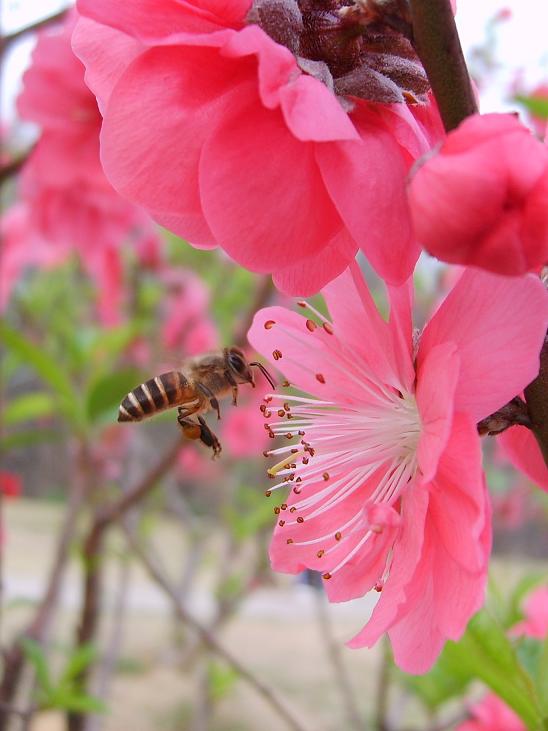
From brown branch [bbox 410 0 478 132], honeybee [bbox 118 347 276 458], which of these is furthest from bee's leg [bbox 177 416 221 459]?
brown branch [bbox 410 0 478 132]

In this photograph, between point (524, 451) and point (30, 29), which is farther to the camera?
point (30, 29)

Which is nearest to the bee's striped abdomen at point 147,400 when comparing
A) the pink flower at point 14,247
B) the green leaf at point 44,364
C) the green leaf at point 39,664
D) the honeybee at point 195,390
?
the honeybee at point 195,390

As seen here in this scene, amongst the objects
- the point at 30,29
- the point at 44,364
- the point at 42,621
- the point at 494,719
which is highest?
the point at 30,29

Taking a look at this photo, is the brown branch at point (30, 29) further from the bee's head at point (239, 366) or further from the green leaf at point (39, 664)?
the green leaf at point (39, 664)

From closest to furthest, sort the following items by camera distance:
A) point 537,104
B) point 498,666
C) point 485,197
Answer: point 485,197 → point 498,666 → point 537,104

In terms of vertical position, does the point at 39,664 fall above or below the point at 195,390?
below

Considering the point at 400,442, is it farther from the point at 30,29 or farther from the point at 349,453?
the point at 30,29

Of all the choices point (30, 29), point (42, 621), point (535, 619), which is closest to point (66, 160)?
point (30, 29)

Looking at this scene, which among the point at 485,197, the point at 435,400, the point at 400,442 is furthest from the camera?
the point at 400,442
